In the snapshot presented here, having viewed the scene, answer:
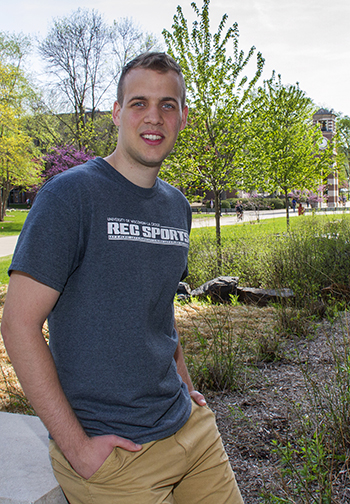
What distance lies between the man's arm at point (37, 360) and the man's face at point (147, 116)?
0.68 m

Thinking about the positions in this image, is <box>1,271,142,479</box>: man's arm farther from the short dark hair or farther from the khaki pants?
the short dark hair

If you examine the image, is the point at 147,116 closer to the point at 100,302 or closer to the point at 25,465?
the point at 100,302

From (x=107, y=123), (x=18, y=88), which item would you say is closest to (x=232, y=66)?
(x=107, y=123)

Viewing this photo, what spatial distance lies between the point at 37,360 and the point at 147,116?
3.41 ft

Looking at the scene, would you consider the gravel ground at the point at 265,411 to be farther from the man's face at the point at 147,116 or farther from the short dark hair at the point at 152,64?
the short dark hair at the point at 152,64

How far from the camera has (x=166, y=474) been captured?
152 centimetres

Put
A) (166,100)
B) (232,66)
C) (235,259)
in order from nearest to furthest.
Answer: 1. (166,100)
2. (235,259)
3. (232,66)

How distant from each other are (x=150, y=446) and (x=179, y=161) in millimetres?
9549

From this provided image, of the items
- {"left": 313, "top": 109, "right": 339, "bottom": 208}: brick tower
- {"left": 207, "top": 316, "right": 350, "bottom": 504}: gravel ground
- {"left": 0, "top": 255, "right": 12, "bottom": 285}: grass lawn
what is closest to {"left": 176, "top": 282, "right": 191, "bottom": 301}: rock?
{"left": 207, "top": 316, "right": 350, "bottom": 504}: gravel ground

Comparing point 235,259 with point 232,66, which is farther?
point 232,66

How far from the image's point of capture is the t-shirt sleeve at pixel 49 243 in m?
1.31

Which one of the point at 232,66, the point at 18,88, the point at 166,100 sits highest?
the point at 18,88

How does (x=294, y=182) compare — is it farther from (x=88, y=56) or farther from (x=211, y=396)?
(x=88, y=56)

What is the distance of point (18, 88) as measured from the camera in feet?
100
